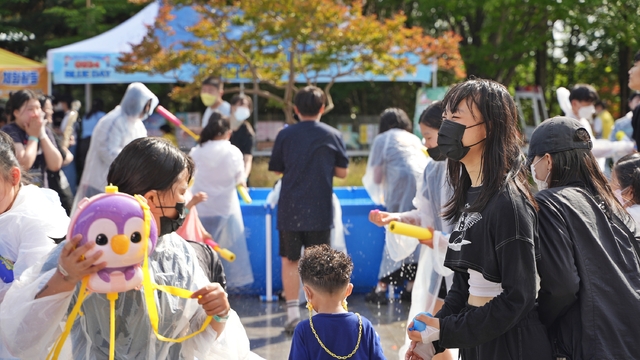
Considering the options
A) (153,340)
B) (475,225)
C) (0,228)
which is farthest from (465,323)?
(0,228)

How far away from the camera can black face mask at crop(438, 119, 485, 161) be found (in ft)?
7.54

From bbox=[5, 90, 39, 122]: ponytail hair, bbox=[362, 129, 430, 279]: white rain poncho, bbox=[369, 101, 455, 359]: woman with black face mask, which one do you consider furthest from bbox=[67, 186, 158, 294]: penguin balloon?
bbox=[362, 129, 430, 279]: white rain poncho

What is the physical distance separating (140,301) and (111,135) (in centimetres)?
408

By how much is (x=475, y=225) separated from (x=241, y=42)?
10.2 metres

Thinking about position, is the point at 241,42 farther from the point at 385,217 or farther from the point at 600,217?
the point at 600,217

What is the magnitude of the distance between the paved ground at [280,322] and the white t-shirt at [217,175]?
918 mm

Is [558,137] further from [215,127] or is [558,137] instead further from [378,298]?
[378,298]

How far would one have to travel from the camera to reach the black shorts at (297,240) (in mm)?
5789

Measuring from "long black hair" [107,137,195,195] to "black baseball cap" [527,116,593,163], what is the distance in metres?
1.25

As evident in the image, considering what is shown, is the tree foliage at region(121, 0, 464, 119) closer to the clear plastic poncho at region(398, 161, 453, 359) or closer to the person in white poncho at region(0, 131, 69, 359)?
the clear plastic poncho at region(398, 161, 453, 359)

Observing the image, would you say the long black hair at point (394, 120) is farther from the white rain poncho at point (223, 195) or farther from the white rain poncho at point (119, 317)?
the white rain poncho at point (119, 317)

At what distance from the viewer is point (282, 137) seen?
5.77m

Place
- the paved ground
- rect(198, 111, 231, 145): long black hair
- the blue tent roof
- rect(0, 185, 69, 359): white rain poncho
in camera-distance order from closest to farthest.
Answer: rect(0, 185, 69, 359): white rain poncho, the paved ground, rect(198, 111, 231, 145): long black hair, the blue tent roof

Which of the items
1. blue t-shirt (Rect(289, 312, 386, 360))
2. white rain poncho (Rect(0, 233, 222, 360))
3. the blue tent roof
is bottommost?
blue t-shirt (Rect(289, 312, 386, 360))
